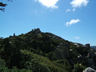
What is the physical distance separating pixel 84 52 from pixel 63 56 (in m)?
9.40

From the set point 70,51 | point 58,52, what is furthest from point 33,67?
point 70,51

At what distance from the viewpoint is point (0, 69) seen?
14.0m

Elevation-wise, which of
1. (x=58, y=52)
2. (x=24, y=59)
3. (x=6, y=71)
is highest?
(x=58, y=52)

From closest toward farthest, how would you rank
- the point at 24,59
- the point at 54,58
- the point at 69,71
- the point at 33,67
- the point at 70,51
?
the point at 33,67 < the point at 24,59 < the point at 69,71 < the point at 54,58 < the point at 70,51

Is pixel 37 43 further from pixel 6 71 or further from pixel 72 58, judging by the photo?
pixel 6 71

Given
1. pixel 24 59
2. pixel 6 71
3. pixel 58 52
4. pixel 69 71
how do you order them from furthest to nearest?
1. pixel 58 52
2. pixel 69 71
3. pixel 24 59
4. pixel 6 71

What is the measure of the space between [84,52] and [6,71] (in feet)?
158

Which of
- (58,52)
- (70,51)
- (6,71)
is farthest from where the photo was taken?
(70,51)

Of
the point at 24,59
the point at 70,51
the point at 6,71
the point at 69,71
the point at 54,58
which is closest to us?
the point at 6,71

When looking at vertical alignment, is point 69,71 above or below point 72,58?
below

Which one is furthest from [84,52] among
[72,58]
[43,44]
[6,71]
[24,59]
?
[6,71]

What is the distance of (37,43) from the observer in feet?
181

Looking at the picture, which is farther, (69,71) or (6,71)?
(69,71)

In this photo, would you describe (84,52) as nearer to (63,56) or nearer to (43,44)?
(63,56)
